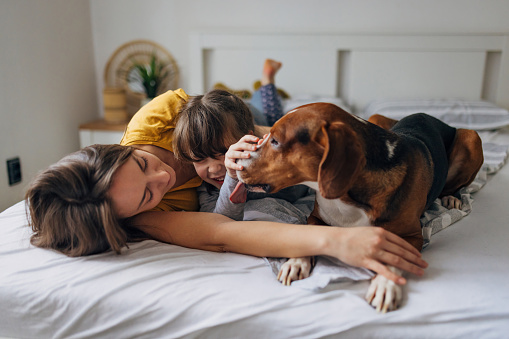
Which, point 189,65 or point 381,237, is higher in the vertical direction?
point 189,65

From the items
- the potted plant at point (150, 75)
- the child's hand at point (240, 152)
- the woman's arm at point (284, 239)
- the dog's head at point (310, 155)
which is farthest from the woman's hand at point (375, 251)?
the potted plant at point (150, 75)

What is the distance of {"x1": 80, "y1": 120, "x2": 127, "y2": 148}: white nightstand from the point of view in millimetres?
3451

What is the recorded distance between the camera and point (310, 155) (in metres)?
1.17

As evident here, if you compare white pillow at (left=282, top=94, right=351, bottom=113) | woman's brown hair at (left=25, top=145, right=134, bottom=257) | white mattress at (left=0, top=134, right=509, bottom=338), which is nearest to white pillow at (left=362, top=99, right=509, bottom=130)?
white pillow at (left=282, top=94, right=351, bottom=113)

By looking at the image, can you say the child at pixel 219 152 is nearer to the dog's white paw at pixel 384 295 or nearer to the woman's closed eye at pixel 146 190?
the woman's closed eye at pixel 146 190

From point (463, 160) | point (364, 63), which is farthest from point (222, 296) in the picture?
point (364, 63)

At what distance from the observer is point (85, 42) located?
378cm

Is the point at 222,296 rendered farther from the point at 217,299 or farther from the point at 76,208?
the point at 76,208

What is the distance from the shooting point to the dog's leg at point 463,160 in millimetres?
1718

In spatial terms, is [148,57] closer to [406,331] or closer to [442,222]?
[442,222]

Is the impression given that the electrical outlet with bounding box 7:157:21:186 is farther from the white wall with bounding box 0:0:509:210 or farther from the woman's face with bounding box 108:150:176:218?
the woman's face with bounding box 108:150:176:218

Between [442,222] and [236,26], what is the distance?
2768 mm

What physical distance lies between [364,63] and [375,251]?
275 centimetres

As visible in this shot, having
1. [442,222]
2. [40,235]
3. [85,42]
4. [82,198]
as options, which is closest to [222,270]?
[82,198]
